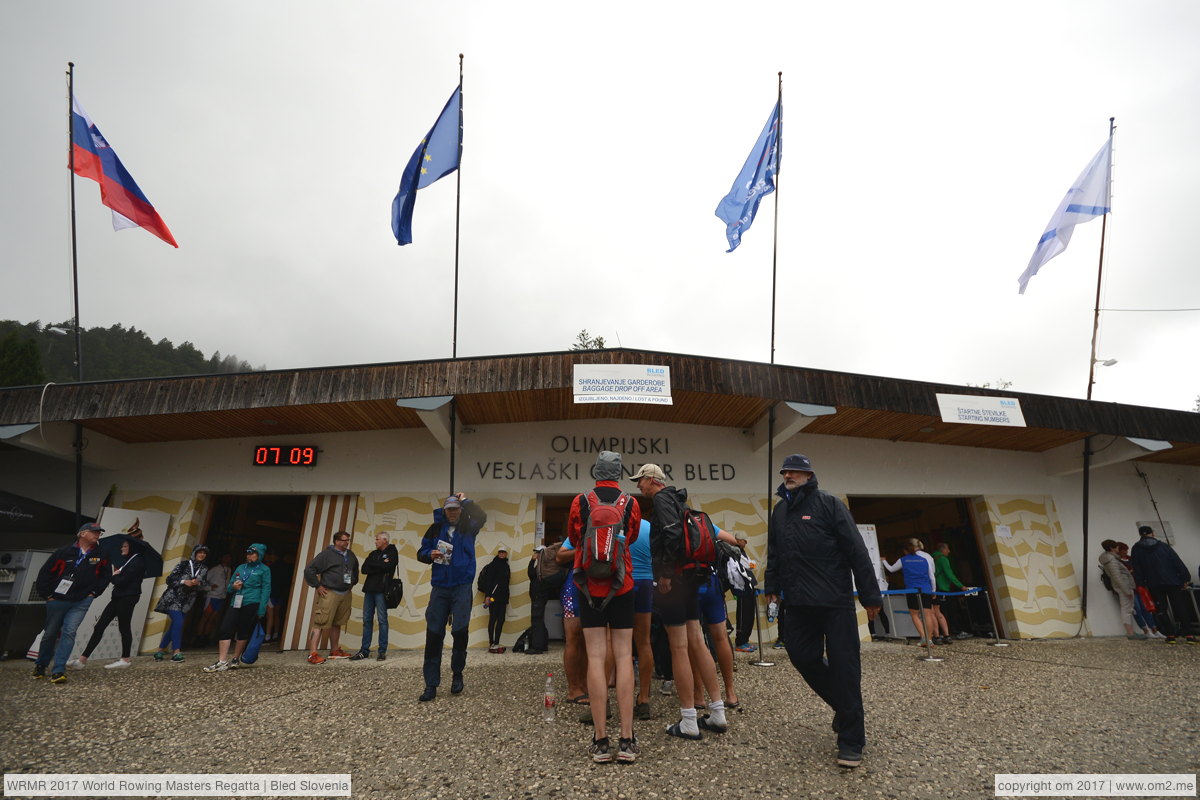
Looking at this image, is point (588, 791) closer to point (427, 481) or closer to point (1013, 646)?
point (427, 481)

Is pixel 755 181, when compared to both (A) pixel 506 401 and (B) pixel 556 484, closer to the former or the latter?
(A) pixel 506 401

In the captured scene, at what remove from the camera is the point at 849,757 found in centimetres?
308

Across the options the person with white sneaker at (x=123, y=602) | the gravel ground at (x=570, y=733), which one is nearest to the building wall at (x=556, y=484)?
the person with white sneaker at (x=123, y=602)

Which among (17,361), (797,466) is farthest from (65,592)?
(17,361)

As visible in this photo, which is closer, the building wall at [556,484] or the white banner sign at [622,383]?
the white banner sign at [622,383]

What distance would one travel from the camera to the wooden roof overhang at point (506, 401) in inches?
305

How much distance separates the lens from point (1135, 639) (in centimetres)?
912

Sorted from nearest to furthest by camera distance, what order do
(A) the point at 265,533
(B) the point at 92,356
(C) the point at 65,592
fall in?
1. (C) the point at 65,592
2. (A) the point at 265,533
3. (B) the point at 92,356

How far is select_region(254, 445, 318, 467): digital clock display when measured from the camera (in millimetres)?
9156

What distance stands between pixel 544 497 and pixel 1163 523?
Answer: 11472 millimetres

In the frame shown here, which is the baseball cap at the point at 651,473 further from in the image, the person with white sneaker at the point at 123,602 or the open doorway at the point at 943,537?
the open doorway at the point at 943,537

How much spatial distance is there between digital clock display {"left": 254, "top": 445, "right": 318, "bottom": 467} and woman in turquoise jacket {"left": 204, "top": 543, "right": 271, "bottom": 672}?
2.54 m

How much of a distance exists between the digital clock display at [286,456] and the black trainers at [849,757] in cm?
842

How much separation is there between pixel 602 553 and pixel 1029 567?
10160 mm
